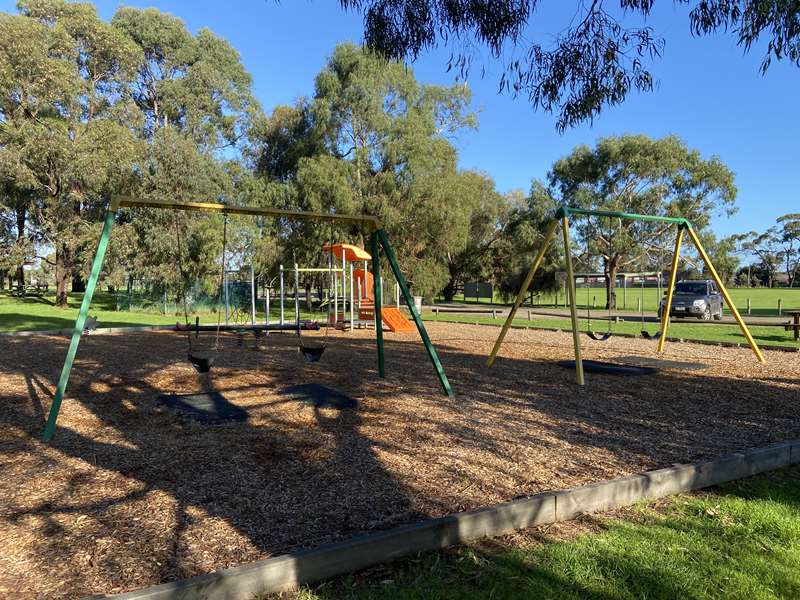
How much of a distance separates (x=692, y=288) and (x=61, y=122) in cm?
3083

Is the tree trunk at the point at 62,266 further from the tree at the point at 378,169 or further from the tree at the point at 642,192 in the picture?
the tree at the point at 642,192

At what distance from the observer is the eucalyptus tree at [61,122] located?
84.7ft

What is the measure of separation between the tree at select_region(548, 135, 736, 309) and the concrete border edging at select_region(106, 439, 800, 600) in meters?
30.7

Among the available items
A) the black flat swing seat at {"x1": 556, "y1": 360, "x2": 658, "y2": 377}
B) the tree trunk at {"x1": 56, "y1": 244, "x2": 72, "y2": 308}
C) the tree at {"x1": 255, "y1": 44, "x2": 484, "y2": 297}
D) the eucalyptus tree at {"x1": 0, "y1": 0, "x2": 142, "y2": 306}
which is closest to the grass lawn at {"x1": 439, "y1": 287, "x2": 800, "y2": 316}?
the tree at {"x1": 255, "y1": 44, "x2": 484, "y2": 297}

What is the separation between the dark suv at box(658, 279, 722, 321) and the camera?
23.8m

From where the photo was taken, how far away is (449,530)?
3203 mm

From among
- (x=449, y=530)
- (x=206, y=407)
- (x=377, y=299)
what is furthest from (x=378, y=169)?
(x=449, y=530)

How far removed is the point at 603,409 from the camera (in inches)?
259

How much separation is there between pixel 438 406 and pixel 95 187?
27.3m

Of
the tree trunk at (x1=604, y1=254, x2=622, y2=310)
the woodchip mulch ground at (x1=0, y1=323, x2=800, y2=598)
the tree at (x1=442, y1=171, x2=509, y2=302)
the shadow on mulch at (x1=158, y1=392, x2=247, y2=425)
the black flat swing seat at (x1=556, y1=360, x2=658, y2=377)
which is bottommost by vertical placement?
the woodchip mulch ground at (x1=0, y1=323, x2=800, y2=598)

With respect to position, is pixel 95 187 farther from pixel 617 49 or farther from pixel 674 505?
pixel 674 505

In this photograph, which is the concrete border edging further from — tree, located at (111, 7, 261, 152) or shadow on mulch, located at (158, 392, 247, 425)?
tree, located at (111, 7, 261, 152)

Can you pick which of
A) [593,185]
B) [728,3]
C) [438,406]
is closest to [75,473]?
[438,406]

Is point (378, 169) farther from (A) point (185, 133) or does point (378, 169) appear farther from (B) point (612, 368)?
Result: (B) point (612, 368)
